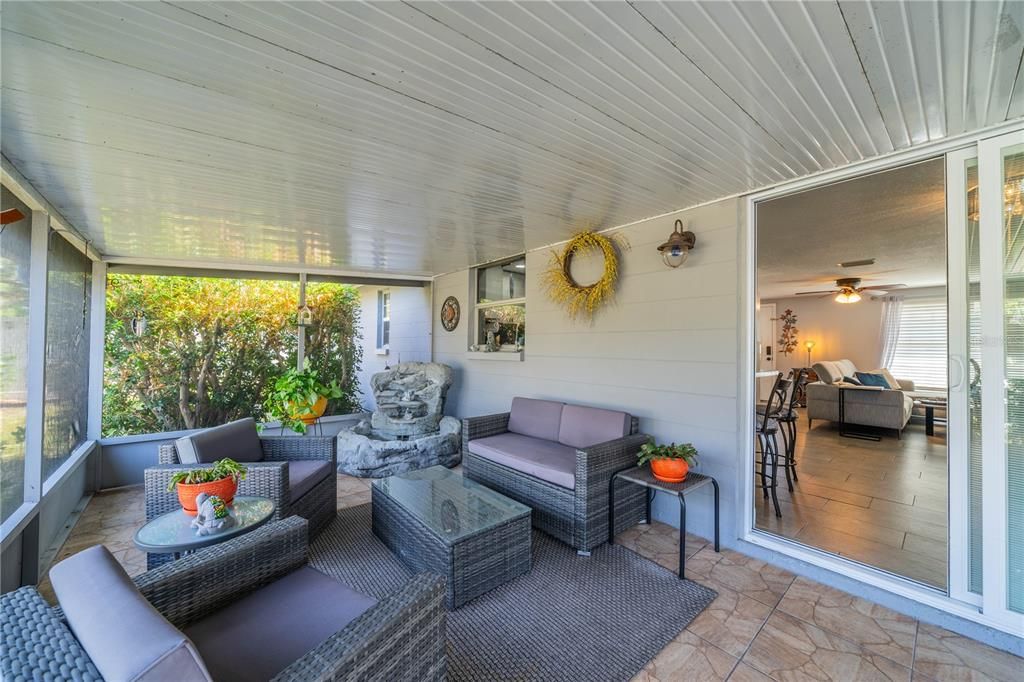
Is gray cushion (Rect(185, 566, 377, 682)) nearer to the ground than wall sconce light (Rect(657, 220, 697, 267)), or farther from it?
nearer to the ground

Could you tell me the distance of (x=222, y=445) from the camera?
2.96 meters

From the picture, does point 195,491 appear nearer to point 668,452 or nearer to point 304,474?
point 304,474

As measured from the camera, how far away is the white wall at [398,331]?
6.47 meters

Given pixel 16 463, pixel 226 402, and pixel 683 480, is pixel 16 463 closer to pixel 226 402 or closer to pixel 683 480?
pixel 226 402

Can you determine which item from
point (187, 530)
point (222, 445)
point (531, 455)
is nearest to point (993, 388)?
point (531, 455)

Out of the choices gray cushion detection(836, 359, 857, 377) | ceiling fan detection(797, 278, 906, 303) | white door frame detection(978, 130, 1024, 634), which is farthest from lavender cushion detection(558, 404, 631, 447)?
gray cushion detection(836, 359, 857, 377)

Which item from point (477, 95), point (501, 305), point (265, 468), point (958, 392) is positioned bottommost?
point (265, 468)

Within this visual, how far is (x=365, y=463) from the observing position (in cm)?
446

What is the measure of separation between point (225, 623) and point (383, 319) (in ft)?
20.7

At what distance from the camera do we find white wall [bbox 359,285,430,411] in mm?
6473

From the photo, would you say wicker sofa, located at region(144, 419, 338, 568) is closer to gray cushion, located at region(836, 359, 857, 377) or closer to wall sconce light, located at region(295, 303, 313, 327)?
wall sconce light, located at region(295, 303, 313, 327)

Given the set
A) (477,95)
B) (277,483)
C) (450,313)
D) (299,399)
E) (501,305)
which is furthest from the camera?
(450,313)

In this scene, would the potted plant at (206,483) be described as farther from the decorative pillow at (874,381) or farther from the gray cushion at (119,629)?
the decorative pillow at (874,381)

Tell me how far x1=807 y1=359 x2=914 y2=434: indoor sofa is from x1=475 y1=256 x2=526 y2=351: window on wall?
5.17 meters
